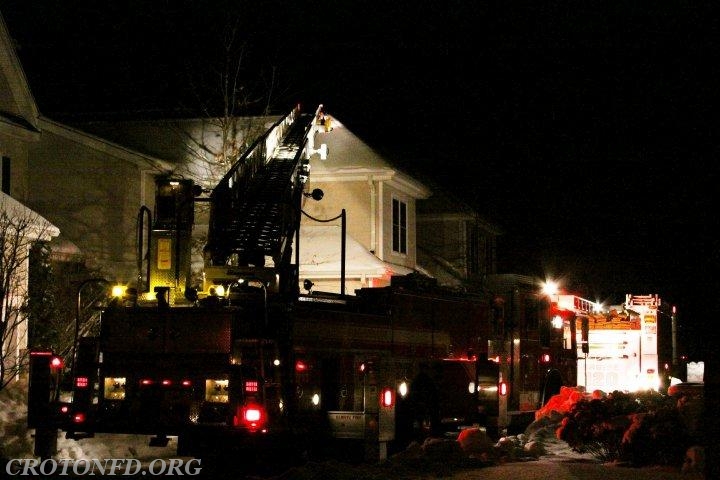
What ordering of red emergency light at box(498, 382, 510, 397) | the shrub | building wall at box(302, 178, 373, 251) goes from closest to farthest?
the shrub
red emergency light at box(498, 382, 510, 397)
building wall at box(302, 178, 373, 251)

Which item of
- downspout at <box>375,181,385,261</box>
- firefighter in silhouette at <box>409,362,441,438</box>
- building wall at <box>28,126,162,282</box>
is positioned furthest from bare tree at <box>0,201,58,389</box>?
downspout at <box>375,181,385,261</box>

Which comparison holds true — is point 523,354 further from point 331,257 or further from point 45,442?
point 45,442

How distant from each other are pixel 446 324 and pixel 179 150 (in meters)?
14.0

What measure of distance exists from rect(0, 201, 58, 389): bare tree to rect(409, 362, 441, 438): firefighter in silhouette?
5.62 m

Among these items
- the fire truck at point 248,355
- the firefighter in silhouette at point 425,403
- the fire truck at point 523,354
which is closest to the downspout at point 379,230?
the fire truck at point 523,354

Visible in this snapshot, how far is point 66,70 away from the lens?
1371 inches

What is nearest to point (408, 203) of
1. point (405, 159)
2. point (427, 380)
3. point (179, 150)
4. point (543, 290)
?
point (405, 159)

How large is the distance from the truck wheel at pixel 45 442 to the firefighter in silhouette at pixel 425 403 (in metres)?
5.31

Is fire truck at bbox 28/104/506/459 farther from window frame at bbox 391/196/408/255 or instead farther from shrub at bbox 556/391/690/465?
window frame at bbox 391/196/408/255

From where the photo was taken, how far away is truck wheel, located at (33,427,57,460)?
38.8ft

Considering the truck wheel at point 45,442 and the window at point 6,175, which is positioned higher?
the window at point 6,175

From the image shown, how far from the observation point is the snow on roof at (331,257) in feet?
87.9

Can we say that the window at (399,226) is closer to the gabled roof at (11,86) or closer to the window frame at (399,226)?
the window frame at (399,226)

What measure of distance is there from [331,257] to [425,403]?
1152 cm
